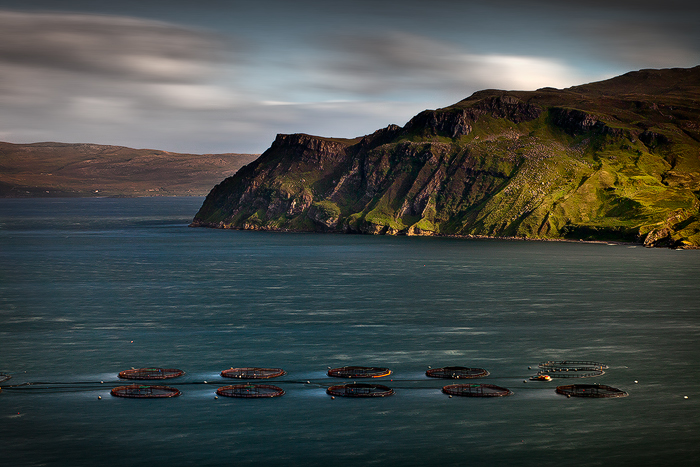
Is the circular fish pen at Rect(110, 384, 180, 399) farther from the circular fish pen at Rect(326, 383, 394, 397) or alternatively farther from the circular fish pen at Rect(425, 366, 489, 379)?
the circular fish pen at Rect(425, 366, 489, 379)

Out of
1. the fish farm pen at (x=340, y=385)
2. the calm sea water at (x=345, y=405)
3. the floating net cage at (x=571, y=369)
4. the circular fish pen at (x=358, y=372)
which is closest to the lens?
the calm sea water at (x=345, y=405)

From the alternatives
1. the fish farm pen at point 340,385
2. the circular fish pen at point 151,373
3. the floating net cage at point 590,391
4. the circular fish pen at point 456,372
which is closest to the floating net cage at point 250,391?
the fish farm pen at point 340,385

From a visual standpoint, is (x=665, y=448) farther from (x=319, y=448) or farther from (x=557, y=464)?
(x=319, y=448)

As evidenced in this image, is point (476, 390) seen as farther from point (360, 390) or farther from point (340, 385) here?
point (340, 385)

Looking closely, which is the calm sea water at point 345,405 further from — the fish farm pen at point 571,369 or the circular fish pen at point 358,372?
the fish farm pen at point 571,369

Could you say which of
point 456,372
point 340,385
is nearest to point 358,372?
point 340,385

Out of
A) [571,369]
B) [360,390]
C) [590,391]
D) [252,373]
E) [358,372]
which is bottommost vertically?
[360,390]
